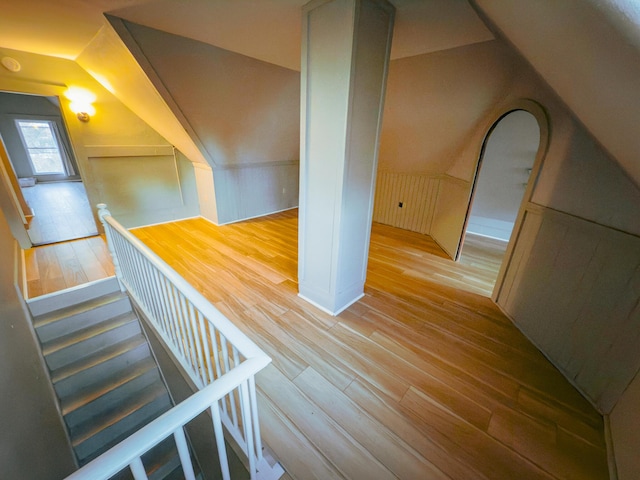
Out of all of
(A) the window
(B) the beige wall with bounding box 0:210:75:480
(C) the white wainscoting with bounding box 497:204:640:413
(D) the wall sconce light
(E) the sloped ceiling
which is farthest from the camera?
(A) the window

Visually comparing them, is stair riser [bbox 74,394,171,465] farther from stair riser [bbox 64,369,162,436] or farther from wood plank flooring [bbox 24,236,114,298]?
wood plank flooring [bbox 24,236,114,298]

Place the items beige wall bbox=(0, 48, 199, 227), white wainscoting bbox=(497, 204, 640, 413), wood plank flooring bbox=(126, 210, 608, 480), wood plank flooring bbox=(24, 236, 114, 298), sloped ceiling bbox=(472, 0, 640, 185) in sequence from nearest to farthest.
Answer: sloped ceiling bbox=(472, 0, 640, 185) → wood plank flooring bbox=(126, 210, 608, 480) → white wainscoting bbox=(497, 204, 640, 413) → wood plank flooring bbox=(24, 236, 114, 298) → beige wall bbox=(0, 48, 199, 227)

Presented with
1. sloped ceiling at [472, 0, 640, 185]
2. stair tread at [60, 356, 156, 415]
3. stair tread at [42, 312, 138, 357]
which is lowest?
stair tread at [60, 356, 156, 415]

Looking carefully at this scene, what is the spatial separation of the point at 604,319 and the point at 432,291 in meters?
1.22

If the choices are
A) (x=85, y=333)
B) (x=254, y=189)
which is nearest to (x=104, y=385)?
(x=85, y=333)

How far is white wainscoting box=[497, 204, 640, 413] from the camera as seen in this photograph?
129cm

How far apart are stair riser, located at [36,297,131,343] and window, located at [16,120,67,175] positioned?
7.89 meters

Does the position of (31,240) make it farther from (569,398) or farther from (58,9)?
(569,398)

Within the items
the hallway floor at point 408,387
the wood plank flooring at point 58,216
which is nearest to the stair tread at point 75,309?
the hallway floor at point 408,387

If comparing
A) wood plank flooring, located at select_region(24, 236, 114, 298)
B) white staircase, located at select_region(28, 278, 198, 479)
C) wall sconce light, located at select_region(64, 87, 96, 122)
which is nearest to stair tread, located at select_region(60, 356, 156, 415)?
white staircase, located at select_region(28, 278, 198, 479)

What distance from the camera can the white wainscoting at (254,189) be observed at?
13.7 ft

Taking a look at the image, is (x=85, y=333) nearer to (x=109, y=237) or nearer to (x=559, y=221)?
(x=109, y=237)

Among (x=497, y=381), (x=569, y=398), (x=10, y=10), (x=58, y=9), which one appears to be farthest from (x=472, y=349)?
(x=10, y=10)

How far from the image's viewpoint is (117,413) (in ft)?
7.29
